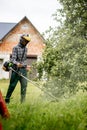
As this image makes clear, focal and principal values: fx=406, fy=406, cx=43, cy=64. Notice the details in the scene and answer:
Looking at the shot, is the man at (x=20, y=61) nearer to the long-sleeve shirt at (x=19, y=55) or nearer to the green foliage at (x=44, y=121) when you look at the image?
the long-sleeve shirt at (x=19, y=55)

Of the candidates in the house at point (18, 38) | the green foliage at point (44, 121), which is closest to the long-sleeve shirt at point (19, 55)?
the green foliage at point (44, 121)

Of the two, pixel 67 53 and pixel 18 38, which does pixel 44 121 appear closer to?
pixel 67 53

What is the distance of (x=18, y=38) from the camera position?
39531 millimetres

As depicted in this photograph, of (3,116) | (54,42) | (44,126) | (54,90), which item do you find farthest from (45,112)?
(54,42)

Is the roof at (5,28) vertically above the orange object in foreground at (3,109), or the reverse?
the roof at (5,28)

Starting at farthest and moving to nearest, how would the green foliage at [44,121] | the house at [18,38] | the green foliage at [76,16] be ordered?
the house at [18,38] → the green foliage at [76,16] → the green foliage at [44,121]

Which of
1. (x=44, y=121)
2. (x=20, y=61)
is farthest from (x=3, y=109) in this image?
(x=20, y=61)

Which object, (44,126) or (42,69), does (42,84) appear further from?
(44,126)

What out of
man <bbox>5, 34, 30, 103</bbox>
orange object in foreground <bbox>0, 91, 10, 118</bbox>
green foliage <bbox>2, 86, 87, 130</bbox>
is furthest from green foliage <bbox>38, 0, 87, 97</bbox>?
orange object in foreground <bbox>0, 91, 10, 118</bbox>

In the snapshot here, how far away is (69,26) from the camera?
11953 mm

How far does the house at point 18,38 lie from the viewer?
39062 mm

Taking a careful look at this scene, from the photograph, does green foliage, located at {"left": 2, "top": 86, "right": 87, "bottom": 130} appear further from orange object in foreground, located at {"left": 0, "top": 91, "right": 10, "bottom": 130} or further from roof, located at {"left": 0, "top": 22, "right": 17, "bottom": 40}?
roof, located at {"left": 0, "top": 22, "right": 17, "bottom": 40}

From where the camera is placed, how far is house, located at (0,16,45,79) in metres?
39.1

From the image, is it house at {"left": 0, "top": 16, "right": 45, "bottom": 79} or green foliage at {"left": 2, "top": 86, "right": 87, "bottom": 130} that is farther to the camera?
house at {"left": 0, "top": 16, "right": 45, "bottom": 79}
